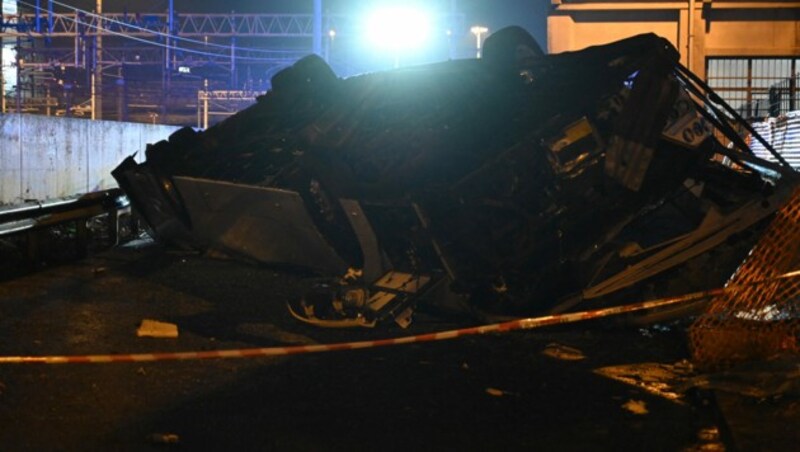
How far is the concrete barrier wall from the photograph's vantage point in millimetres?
14312

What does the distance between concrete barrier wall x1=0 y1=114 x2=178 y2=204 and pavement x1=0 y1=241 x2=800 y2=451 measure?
21.3ft

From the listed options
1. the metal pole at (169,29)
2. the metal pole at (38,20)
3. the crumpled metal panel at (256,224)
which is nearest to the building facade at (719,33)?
the crumpled metal panel at (256,224)

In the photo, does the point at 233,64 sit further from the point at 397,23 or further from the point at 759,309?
the point at 759,309

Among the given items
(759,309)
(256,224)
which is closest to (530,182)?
(759,309)

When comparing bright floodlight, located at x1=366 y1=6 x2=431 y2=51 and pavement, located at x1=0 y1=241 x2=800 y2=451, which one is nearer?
pavement, located at x1=0 y1=241 x2=800 y2=451

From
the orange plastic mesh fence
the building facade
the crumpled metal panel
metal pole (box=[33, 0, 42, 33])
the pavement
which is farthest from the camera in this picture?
metal pole (box=[33, 0, 42, 33])

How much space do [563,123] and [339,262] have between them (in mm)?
3171

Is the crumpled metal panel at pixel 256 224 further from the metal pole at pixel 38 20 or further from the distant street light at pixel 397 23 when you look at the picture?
the metal pole at pixel 38 20

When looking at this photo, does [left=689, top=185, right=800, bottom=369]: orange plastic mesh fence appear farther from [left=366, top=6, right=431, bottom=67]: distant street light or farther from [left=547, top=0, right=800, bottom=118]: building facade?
[left=366, top=6, right=431, bottom=67]: distant street light

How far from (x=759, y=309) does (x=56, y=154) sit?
13.4 metres

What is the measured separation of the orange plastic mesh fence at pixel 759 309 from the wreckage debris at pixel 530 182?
12.4 inches

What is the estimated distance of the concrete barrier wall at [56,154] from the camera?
563 inches

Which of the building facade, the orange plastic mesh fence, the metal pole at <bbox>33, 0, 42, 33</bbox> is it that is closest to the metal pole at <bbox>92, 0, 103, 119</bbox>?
the metal pole at <bbox>33, 0, 42, 33</bbox>

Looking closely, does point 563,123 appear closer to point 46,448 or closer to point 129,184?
point 46,448
